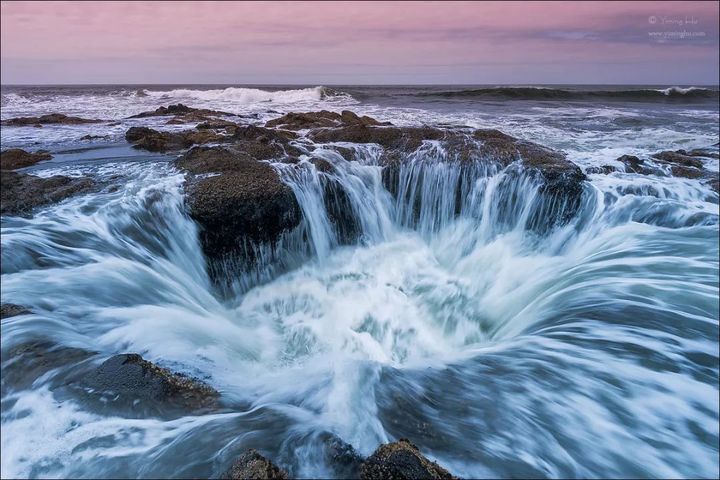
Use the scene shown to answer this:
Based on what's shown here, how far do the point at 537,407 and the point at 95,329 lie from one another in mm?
3639

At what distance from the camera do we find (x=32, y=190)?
5.91 m

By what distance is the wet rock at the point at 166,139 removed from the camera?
31.0 feet

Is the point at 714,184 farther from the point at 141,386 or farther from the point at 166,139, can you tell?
the point at 166,139

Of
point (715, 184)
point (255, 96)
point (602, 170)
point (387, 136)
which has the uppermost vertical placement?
point (255, 96)

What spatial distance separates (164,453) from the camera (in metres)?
2.44

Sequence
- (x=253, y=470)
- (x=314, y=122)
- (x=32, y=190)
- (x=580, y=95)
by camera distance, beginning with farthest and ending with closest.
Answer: (x=580, y=95) < (x=314, y=122) < (x=32, y=190) < (x=253, y=470)

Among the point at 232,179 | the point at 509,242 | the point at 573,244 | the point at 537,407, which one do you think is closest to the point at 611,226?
the point at 573,244

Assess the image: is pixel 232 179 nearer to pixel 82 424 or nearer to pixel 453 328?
pixel 453 328

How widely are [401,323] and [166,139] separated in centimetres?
770

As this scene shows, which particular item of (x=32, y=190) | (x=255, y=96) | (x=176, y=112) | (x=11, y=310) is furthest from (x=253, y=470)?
(x=255, y=96)

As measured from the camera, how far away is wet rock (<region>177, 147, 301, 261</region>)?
19.1 ft

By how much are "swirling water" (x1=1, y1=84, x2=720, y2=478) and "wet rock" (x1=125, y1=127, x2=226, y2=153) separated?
38.6 inches

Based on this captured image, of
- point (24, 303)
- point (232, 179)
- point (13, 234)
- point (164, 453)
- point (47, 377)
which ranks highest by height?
point (232, 179)

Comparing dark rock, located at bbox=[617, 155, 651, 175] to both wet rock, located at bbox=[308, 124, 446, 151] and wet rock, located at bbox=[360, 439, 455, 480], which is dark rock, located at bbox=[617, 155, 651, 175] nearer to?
wet rock, located at bbox=[308, 124, 446, 151]
